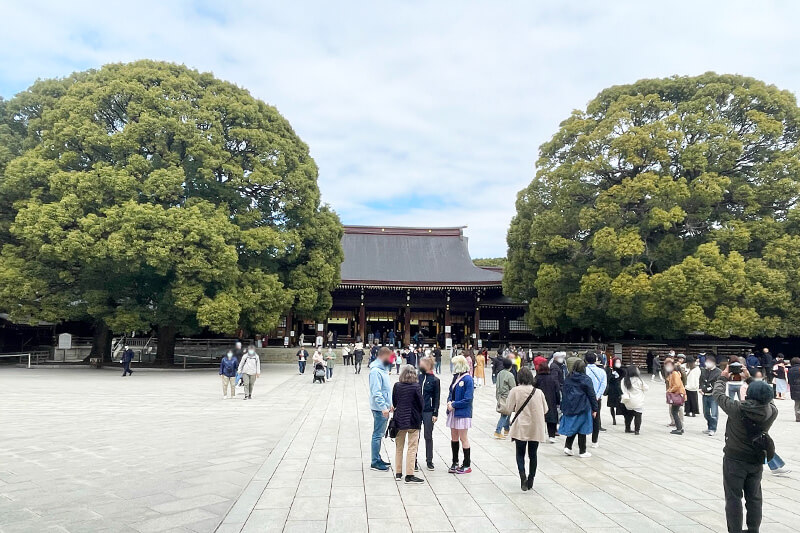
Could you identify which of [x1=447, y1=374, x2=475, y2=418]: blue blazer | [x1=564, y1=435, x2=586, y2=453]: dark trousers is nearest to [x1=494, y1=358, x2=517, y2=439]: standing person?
[x1=564, y1=435, x2=586, y2=453]: dark trousers

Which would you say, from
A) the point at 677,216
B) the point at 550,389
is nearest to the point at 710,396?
the point at 550,389

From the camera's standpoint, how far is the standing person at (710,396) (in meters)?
9.65

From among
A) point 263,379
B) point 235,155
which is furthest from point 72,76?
point 263,379

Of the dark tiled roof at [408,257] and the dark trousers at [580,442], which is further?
the dark tiled roof at [408,257]

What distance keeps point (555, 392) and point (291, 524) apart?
4.89 metres

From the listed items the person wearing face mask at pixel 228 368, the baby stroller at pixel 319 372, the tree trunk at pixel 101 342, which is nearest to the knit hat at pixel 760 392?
the person wearing face mask at pixel 228 368

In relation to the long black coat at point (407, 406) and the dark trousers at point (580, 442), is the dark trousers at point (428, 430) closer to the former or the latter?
the long black coat at point (407, 406)

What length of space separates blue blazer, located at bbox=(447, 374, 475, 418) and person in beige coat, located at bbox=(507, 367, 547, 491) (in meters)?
0.59

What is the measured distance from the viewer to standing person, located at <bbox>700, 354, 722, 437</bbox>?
965 centimetres

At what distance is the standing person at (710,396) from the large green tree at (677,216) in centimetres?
1146

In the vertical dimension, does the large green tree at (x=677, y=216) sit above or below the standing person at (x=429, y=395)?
above

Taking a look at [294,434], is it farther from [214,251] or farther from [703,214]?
[703,214]

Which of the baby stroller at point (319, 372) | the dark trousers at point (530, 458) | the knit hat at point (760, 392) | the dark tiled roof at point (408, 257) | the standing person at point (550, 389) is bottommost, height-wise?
the baby stroller at point (319, 372)

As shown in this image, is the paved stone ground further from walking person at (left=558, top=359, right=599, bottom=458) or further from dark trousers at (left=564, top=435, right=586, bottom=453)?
walking person at (left=558, top=359, right=599, bottom=458)
